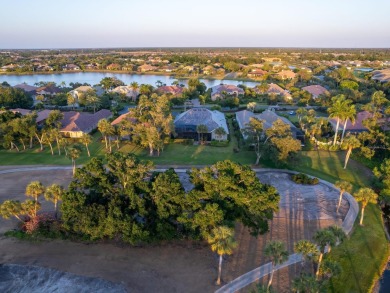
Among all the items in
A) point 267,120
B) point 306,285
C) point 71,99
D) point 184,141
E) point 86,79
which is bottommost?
point 184,141

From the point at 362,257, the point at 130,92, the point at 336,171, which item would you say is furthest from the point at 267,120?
the point at 130,92

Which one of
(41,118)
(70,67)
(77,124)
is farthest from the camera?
(70,67)

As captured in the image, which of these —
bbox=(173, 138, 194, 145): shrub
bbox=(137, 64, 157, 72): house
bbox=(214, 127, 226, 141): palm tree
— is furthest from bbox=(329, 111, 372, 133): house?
bbox=(137, 64, 157, 72): house

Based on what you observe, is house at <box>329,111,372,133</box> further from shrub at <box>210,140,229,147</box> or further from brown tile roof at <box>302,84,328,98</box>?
brown tile roof at <box>302,84,328,98</box>

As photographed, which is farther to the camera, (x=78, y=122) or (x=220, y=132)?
(x=78, y=122)

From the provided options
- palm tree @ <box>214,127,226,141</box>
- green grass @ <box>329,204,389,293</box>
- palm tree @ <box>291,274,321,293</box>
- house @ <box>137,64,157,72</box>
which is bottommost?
green grass @ <box>329,204,389,293</box>

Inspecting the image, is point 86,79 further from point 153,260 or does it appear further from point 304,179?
point 153,260

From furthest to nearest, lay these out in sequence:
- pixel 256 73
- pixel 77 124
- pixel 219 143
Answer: pixel 256 73, pixel 77 124, pixel 219 143

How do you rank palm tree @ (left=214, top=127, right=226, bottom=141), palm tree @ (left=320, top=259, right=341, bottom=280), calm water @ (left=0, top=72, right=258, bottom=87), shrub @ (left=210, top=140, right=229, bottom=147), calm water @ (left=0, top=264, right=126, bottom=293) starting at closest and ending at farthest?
palm tree @ (left=320, top=259, right=341, bottom=280)
calm water @ (left=0, top=264, right=126, bottom=293)
shrub @ (left=210, top=140, right=229, bottom=147)
palm tree @ (left=214, top=127, right=226, bottom=141)
calm water @ (left=0, top=72, right=258, bottom=87)
